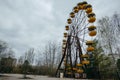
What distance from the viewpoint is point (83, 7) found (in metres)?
17.5

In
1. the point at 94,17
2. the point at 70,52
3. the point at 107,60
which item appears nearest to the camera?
the point at 94,17

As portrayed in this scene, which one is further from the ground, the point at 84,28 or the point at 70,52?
the point at 84,28

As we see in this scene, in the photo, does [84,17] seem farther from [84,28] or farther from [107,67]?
[107,67]

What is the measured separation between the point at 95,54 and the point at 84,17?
A: 407 inches

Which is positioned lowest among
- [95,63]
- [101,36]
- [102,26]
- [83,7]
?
[95,63]

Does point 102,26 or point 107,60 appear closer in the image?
point 102,26

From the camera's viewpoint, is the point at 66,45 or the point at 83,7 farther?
the point at 66,45

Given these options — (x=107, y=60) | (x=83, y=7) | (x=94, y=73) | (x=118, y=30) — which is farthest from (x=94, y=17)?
(x=94, y=73)

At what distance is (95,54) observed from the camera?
2611cm

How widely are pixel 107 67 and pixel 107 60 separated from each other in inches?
53.9

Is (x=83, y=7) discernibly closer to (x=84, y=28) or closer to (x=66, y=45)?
(x=84, y=28)

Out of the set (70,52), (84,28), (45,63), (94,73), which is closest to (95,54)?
(94,73)

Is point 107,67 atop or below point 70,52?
below

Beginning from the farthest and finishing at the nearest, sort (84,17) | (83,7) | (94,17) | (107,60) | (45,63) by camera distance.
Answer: (45,63) < (107,60) < (84,17) < (83,7) < (94,17)
